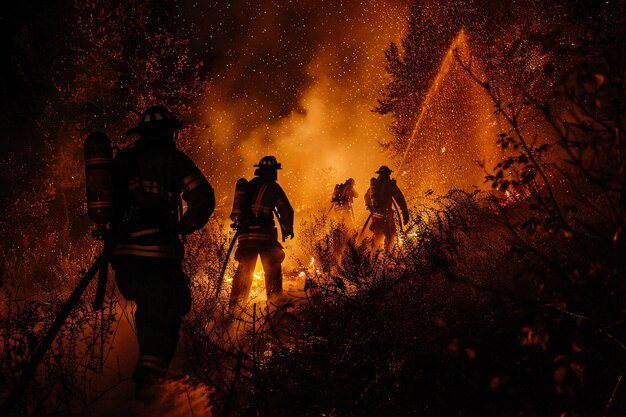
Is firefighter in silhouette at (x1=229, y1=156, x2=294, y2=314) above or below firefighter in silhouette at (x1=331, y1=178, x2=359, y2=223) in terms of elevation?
below

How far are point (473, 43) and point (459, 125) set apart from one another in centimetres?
358

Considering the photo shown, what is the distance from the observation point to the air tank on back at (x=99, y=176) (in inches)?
125

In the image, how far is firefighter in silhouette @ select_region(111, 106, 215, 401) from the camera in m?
3.29

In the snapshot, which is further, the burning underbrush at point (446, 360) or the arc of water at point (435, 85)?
the arc of water at point (435, 85)

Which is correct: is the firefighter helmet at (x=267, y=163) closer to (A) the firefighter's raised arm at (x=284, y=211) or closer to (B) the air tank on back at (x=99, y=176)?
(A) the firefighter's raised arm at (x=284, y=211)

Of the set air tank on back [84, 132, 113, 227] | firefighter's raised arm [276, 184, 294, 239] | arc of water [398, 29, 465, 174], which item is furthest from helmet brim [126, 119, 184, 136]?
arc of water [398, 29, 465, 174]

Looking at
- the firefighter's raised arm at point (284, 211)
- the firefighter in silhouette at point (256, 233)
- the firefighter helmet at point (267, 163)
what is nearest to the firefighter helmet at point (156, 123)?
the firefighter in silhouette at point (256, 233)

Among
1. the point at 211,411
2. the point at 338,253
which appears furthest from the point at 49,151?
the point at 211,411

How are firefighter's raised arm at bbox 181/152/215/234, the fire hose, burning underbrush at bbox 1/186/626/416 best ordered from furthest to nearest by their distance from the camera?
firefighter's raised arm at bbox 181/152/215/234
burning underbrush at bbox 1/186/626/416
the fire hose

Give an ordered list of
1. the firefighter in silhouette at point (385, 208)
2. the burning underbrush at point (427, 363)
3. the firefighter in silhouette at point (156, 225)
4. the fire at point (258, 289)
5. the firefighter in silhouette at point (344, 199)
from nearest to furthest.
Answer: the burning underbrush at point (427, 363)
the firefighter in silhouette at point (156, 225)
the fire at point (258, 289)
the firefighter in silhouette at point (385, 208)
the firefighter in silhouette at point (344, 199)

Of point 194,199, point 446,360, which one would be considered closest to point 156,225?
point 194,199

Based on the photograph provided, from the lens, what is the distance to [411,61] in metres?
19.6

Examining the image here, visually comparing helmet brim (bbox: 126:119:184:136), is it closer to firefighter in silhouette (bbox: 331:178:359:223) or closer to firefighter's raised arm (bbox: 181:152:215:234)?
firefighter's raised arm (bbox: 181:152:215:234)

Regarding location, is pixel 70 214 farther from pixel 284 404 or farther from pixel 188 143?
pixel 284 404
